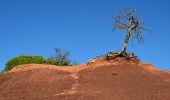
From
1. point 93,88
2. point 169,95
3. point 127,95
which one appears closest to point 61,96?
point 93,88

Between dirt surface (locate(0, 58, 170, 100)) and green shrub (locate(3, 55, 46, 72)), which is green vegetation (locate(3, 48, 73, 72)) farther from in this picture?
dirt surface (locate(0, 58, 170, 100))

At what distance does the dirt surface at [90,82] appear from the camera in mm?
35000

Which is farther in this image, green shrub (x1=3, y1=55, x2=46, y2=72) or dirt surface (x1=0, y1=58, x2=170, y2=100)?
green shrub (x1=3, y1=55, x2=46, y2=72)

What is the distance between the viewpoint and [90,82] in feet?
128

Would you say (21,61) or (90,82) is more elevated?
(21,61)

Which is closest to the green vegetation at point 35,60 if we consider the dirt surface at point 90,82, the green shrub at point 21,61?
the green shrub at point 21,61

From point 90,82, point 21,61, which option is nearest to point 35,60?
point 21,61

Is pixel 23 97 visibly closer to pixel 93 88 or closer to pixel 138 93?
pixel 93 88

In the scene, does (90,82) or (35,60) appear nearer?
(90,82)

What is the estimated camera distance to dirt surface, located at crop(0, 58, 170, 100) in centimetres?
3500

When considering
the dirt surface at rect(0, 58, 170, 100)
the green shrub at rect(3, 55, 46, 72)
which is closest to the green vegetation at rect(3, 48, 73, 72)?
the green shrub at rect(3, 55, 46, 72)

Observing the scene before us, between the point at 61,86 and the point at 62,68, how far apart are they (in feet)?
20.6

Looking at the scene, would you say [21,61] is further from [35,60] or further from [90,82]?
[90,82]

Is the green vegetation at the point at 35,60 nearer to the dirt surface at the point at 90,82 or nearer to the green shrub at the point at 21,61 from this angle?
the green shrub at the point at 21,61
